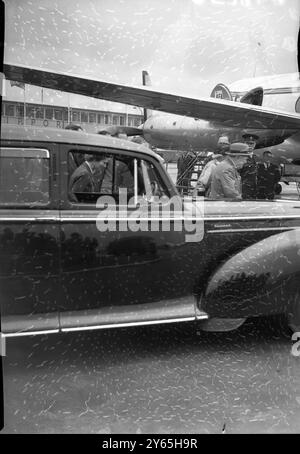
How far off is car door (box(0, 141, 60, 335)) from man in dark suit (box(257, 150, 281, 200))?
1.83 meters

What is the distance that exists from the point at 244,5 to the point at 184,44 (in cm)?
33

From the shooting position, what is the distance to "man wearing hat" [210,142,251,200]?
152 inches

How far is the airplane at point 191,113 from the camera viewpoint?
2072 millimetres

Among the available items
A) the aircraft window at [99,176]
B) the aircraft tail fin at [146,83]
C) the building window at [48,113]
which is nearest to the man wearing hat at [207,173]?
the aircraft window at [99,176]

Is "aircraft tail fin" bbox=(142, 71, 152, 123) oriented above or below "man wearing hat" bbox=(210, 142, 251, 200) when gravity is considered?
above

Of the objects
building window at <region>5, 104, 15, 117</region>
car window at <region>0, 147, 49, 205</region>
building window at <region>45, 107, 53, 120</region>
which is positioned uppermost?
building window at <region>45, 107, 53, 120</region>

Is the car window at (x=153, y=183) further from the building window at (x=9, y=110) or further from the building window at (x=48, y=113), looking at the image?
the building window at (x=9, y=110)

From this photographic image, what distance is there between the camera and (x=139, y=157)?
10.3 ft

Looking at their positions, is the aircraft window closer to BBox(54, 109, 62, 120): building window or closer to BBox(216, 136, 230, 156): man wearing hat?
BBox(54, 109, 62, 120): building window

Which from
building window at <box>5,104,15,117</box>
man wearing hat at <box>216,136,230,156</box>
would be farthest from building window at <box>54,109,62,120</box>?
man wearing hat at <box>216,136,230,156</box>

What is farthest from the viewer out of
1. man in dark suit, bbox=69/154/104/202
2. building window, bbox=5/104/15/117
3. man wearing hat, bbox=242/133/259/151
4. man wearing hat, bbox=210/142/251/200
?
man wearing hat, bbox=242/133/259/151
